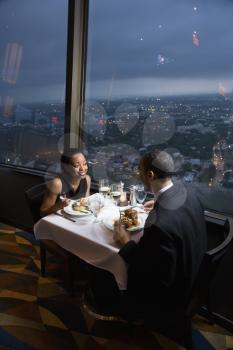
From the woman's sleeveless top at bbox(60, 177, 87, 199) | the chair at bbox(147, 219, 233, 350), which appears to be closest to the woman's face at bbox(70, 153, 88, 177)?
the woman's sleeveless top at bbox(60, 177, 87, 199)

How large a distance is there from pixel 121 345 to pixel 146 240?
882 mm

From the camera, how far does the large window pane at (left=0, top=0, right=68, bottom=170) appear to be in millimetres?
3346

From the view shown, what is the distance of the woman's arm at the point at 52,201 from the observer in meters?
2.31

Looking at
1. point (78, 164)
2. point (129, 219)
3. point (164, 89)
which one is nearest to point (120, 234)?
point (129, 219)

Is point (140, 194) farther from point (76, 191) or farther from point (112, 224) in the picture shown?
point (76, 191)

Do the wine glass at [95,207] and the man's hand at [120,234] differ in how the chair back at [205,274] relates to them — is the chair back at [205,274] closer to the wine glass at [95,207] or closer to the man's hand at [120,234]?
the man's hand at [120,234]

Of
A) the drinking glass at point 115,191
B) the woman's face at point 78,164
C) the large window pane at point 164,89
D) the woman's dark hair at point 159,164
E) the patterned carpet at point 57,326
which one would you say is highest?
the large window pane at point 164,89

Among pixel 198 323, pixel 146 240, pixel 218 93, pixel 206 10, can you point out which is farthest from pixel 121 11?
pixel 198 323

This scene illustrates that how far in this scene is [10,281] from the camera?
263 centimetres

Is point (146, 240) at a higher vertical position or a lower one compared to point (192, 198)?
lower

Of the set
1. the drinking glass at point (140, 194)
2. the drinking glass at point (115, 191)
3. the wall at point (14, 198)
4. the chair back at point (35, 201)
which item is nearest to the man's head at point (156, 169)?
the drinking glass at point (140, 194)

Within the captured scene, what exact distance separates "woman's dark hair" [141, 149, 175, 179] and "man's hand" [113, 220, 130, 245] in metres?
0.38

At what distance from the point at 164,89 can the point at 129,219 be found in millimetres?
1331

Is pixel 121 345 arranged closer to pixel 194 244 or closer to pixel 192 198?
pixel 194 244
